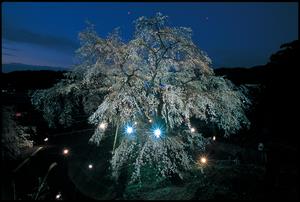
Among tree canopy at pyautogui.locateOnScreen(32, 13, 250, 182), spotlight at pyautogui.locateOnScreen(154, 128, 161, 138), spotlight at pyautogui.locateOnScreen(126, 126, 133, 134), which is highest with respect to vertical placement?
tree canopy at pyautogui.locateOnScreen(32, 13, 250, 182)

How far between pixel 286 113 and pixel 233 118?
189 inches

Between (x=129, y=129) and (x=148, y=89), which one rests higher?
(x=148, y=89)

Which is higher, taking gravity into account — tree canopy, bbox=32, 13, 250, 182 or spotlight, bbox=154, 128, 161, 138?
tree canopy, bbox=32, 13, 250, 182

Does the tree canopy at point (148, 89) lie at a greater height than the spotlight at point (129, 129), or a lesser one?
greater

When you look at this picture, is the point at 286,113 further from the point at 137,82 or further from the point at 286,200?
the point at 137,82

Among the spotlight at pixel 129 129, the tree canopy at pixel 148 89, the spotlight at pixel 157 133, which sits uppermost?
the tree canopy at pixel 148 89

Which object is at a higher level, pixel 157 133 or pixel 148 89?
pixel 148 89

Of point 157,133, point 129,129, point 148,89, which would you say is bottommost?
point 157,133

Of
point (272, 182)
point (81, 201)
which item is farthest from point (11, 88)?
point (272, 182)

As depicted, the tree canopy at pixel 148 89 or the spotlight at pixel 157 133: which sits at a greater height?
the tree canopy at pixel 148 89

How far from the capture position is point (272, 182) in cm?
1067

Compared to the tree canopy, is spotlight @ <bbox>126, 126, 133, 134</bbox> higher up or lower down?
lower down

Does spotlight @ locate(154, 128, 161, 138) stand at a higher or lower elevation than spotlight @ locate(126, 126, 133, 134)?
lower

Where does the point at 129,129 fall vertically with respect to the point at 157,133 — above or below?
above
